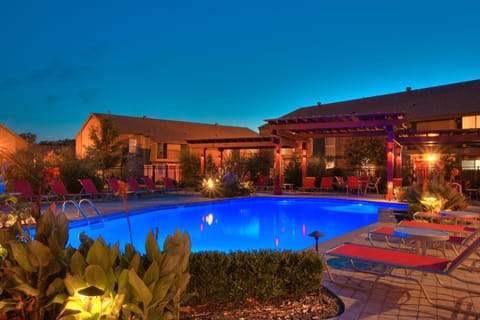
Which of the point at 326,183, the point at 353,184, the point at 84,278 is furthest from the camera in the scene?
the point at 326,183

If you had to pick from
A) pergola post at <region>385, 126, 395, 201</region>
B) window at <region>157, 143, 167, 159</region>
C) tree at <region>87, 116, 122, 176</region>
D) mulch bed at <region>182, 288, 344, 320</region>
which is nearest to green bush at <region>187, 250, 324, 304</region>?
mulch bed at <region>182, 288, 344, 320</region>

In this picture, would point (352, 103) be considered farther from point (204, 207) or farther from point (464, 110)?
point (204, 207)

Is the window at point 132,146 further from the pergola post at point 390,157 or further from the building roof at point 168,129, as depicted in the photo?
the pergola post at point 390,157

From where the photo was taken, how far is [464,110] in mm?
21625

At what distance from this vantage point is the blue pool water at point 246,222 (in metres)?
8.78

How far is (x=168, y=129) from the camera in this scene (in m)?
32.9

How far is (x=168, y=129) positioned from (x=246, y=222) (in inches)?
892

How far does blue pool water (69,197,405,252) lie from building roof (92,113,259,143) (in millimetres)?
12453

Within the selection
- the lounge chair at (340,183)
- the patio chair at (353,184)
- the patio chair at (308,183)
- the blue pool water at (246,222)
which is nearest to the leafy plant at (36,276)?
the blue pool water at (246,222)

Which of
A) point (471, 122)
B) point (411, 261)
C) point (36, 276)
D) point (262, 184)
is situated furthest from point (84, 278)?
point (471, 122)

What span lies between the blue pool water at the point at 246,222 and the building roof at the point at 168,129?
12453 millimetres

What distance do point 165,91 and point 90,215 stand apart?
75.0 ft

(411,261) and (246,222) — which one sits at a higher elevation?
(411,261)

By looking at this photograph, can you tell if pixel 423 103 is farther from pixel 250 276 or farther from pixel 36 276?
pixel 36 276
